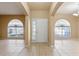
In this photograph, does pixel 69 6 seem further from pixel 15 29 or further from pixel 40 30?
pixel 15 29

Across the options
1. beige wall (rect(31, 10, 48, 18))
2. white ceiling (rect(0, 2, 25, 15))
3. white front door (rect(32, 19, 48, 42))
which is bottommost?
white front door (rect(32, 19, 48, 42))

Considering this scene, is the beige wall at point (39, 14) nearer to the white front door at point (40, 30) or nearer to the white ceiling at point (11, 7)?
the white front door at point (40, 30)

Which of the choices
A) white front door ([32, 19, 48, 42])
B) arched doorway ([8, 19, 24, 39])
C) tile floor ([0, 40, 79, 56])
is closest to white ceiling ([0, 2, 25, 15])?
white front door ([32, 19, 48, 42])

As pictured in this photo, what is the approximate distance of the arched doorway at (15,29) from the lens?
1661cm

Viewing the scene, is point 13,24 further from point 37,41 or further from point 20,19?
point 37,41

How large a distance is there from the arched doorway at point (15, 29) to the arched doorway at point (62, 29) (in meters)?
3.90

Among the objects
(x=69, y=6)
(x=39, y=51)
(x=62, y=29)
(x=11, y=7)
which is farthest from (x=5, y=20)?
(x=39, y=51)

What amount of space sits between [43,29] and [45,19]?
31.1 inches

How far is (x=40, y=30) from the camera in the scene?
36.9ft

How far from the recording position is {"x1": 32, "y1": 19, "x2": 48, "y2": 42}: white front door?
11.0 m

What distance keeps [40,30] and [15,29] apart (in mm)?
6651

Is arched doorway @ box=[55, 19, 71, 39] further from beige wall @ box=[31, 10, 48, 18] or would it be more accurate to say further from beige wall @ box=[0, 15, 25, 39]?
beige wall @ box=[31, 10, 48, 18]

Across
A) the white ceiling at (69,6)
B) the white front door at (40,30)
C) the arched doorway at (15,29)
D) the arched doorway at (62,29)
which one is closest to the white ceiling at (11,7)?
the white front door at (40,30)

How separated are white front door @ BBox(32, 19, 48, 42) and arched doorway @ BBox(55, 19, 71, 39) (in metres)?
5.11
